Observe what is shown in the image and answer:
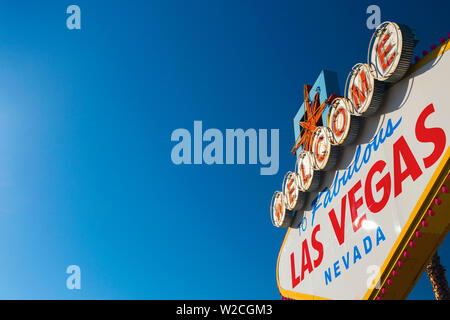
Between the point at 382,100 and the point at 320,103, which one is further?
the point at 320,103

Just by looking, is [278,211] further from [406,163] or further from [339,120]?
[406,163]

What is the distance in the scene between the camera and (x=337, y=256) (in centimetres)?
743

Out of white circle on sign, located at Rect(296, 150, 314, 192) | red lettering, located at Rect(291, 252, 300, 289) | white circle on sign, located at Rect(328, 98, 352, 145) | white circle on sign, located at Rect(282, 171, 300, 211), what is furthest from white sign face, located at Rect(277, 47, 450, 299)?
white circle on sign, located at Rect(282, 171, 300, 211)

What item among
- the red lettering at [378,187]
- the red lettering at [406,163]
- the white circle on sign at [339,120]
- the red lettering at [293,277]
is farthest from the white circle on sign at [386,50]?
the red lettering at [293,277]

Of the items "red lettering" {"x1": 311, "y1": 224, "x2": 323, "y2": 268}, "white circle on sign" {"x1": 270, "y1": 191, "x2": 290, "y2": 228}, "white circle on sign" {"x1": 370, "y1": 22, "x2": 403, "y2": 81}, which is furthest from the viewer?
"white circle on sign" {"x1": 270, "y1": 191, "x2": 290, "y2": 228}

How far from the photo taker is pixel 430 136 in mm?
5215

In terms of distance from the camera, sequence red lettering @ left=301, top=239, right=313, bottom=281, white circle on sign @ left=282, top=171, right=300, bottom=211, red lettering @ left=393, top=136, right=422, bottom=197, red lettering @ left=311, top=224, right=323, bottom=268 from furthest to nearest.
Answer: white circle on sign @ left=282, top=171, right=300, bottom=211
red lettering @ left=301, top=239, right=313, bottom=281
red lettering @ left=311, top=224, right=323, bottom=268
red lettering @ left=393, top=136, right=422, bottom=197

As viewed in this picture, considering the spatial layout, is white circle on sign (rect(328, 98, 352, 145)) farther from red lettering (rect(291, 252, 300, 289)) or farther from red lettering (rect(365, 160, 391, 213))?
red lettering (rect(291, 252, 300, 289))

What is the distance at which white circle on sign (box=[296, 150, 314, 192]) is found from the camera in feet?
28.8

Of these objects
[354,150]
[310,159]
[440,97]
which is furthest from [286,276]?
[440,97]

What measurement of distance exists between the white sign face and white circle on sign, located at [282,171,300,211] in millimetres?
649

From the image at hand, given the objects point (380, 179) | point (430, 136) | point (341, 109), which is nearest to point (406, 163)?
point (430, 136)
